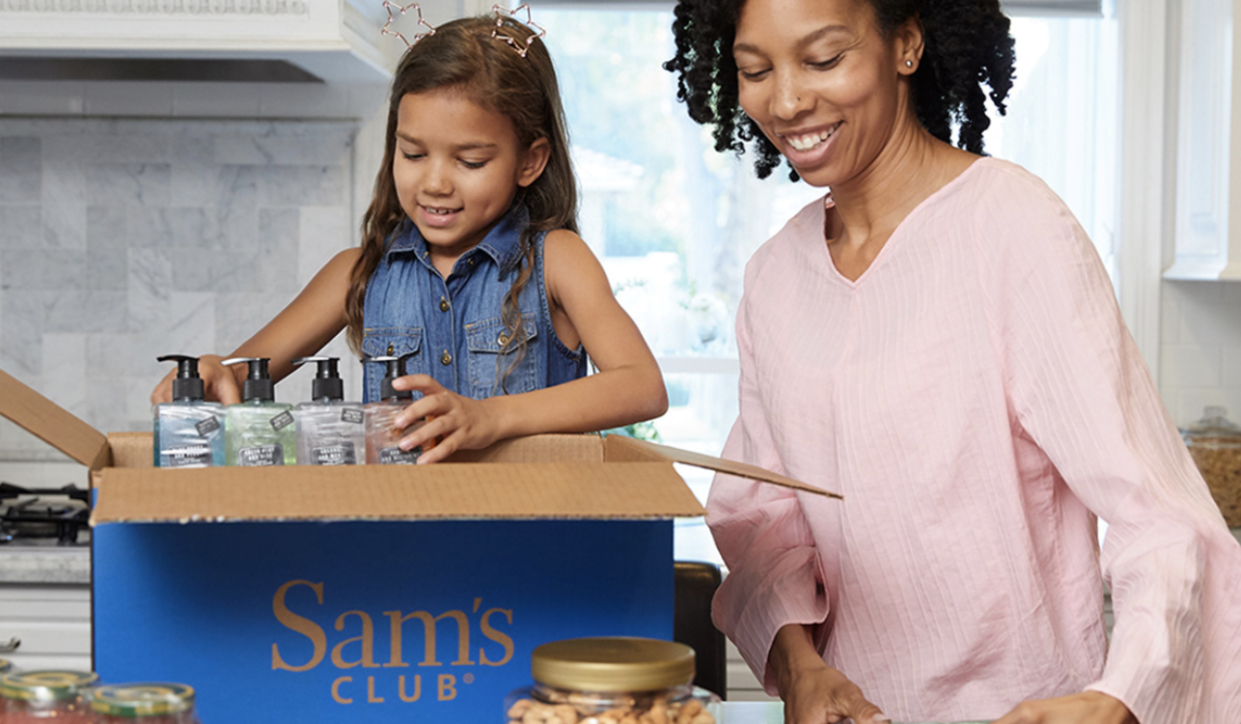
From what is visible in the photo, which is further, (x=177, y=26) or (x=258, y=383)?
(x=177, y=26)

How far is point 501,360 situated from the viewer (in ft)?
4.00

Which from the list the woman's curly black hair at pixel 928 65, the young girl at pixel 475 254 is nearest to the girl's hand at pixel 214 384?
the young girl at pixel 475 254

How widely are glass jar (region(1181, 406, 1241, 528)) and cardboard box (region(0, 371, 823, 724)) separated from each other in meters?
2.05

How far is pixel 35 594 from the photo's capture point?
1.99 meters

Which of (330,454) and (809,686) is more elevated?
(330,454)

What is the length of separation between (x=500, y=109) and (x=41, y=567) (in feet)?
→ 4.27

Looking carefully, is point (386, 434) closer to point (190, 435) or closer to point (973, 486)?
point (190, 435)

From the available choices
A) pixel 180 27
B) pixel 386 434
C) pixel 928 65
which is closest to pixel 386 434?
pixel 386 434

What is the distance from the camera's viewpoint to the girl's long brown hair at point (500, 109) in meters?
1.21

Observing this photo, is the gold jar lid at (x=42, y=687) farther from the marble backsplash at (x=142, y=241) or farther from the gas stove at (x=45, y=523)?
the marble backsplash at (x=142, y=241)

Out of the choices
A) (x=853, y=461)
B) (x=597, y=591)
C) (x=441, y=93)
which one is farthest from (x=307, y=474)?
(x=441, y=93)

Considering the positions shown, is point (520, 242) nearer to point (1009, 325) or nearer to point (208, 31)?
point (1009, 325)

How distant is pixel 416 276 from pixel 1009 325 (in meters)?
0.64

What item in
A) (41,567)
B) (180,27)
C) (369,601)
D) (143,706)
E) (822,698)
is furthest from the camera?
(180,27)
